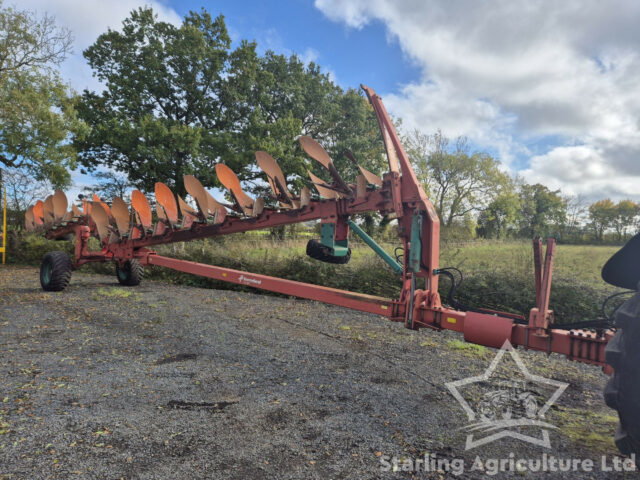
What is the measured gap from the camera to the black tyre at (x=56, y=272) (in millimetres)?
7957

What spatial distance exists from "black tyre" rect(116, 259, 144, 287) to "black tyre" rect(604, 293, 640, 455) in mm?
9462

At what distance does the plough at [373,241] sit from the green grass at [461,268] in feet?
5.37

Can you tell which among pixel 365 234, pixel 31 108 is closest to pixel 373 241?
pixel 365 234

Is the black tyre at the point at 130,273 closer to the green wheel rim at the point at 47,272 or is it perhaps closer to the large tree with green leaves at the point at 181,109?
the green wheel rim at the point at 47,272

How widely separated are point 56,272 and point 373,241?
7309 millimetres

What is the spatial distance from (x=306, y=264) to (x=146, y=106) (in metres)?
17.4

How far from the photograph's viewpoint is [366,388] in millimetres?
3512

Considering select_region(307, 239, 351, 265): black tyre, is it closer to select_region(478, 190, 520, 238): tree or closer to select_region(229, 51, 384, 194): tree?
select_region(229, 51, 384, 194): tree

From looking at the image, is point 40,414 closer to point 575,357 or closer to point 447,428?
point 447,428

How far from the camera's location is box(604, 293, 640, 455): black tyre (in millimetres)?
1750

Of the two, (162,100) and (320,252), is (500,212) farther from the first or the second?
(320,252)

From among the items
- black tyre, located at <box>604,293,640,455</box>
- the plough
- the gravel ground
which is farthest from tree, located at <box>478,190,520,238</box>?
black tyre, located at <box>604,293,640,455</box>

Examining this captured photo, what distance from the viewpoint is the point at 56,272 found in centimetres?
794

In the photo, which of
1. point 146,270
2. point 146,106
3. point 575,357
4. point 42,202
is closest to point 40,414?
point 575,357
